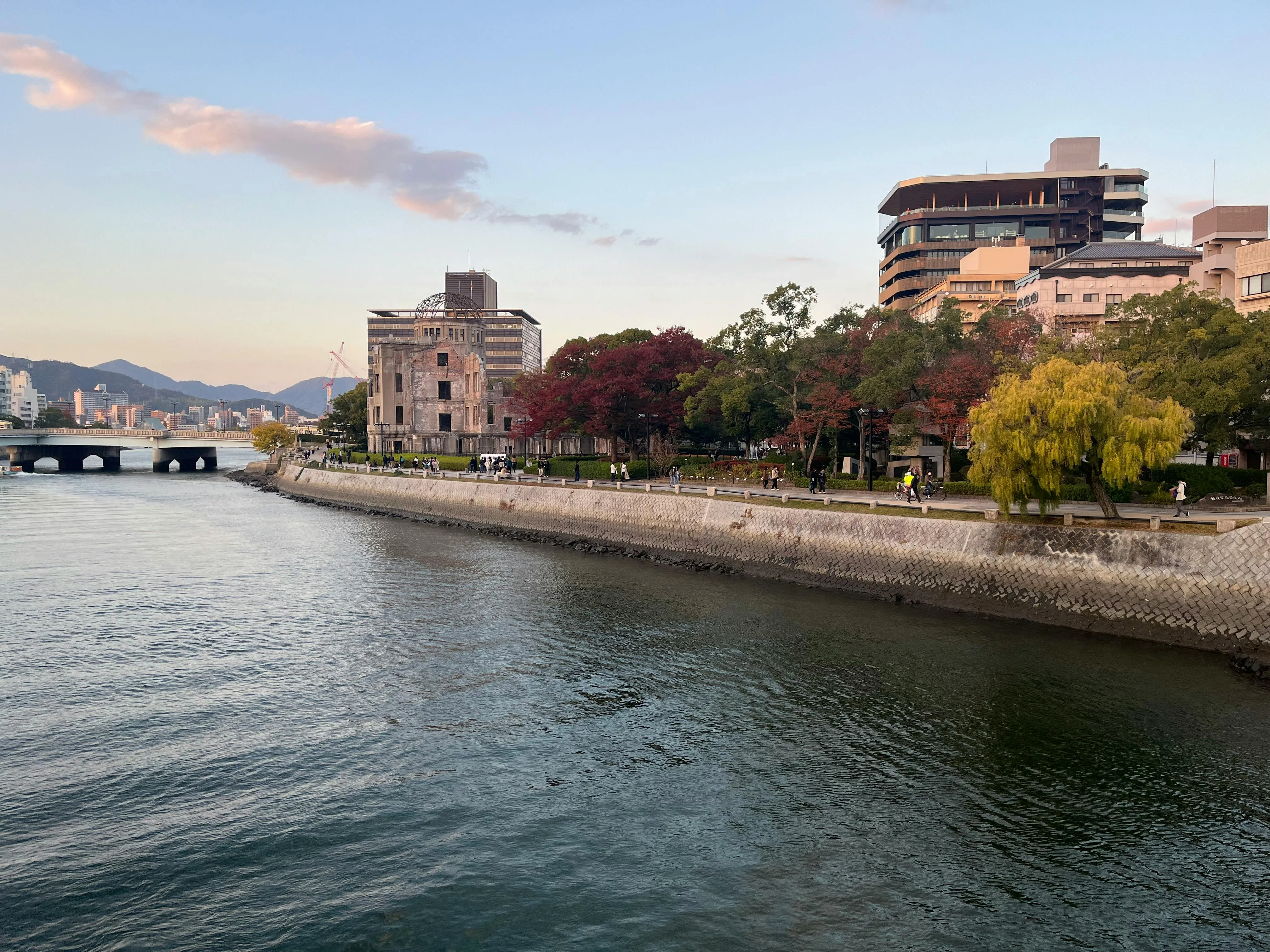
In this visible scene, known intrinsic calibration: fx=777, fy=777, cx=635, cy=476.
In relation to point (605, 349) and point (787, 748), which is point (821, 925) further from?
point (605, 349)

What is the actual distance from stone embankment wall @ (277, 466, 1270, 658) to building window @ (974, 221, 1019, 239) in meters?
98.6

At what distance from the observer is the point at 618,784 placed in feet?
56.8

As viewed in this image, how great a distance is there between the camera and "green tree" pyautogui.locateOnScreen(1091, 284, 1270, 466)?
36.8 metres

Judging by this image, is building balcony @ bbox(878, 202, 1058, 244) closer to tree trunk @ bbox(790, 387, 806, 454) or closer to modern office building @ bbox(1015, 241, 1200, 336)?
modern office building @ bbox(1015, 241, 1200, 336)

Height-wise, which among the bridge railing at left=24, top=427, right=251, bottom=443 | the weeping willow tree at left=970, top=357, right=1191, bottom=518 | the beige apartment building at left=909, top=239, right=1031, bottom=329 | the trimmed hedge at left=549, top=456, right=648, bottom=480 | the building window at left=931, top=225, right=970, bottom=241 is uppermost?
the building window at left=931, top=225, right=970, bottom=241

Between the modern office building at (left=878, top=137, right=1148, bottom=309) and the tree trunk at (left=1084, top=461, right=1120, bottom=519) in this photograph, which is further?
the modern office building at (left=878, top=137, right=1148, bottom=309)

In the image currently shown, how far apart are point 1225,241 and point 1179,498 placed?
153 feet

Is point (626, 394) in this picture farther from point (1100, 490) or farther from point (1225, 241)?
point (1225, 241)

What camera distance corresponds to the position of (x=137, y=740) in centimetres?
1922

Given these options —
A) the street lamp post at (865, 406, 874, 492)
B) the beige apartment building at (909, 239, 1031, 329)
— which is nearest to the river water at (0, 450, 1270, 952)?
the street lamp post at (865, 406, 874, 492)

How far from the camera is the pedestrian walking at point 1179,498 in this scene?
111 ft

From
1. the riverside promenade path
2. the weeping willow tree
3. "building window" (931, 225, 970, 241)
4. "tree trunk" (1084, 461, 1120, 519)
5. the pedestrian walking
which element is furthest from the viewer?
"building window" (931, 225, 970, 241)

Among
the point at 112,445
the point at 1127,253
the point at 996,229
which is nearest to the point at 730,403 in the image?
the point at 1127,253

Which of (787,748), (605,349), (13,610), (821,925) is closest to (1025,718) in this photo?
(787,748)
